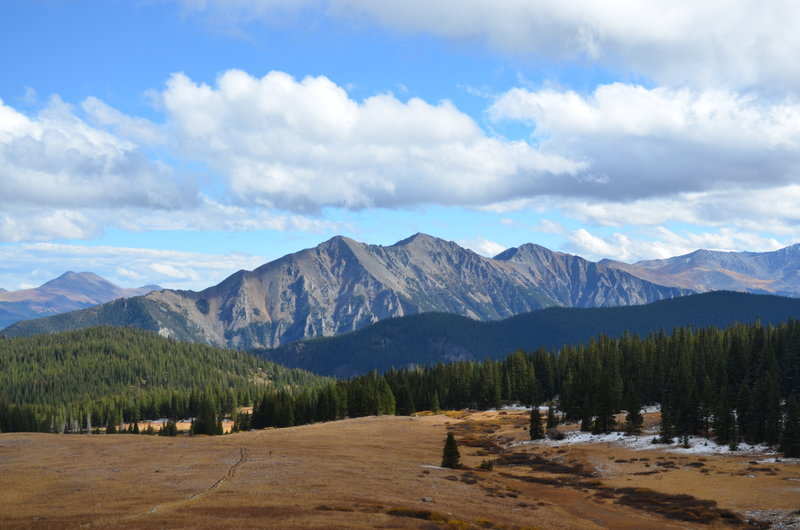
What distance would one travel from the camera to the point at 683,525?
46.8 meters

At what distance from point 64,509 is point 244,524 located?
45.0ft

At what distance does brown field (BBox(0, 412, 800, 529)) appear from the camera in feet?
125

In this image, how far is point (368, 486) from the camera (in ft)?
166

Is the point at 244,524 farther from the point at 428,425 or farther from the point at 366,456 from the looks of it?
the point at 428,425

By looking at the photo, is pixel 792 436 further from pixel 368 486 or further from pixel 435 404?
pixel 435 404

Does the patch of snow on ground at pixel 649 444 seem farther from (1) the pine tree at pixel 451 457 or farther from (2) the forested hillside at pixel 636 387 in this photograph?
(1) the pine tree at pixel 451 457

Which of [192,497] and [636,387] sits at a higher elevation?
[192,497]

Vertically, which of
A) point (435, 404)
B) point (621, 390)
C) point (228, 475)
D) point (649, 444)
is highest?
point (228, 475)

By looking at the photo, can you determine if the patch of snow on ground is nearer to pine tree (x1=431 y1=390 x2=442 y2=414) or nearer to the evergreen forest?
the evergreen forest

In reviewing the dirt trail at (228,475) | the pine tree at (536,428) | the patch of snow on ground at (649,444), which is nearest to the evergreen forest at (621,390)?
the patch of snow on ground at (649,444)

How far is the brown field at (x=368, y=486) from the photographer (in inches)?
1505

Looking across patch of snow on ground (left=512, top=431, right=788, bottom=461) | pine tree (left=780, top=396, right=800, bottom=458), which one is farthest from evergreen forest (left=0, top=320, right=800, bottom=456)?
patch of snow on ground (left=512, top=431, right=788, bottom=461)

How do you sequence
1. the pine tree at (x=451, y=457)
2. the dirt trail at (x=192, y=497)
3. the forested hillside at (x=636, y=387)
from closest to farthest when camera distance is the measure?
the dirt trail at (x=192, y=497) → the pine tree at (x=451, y=457) → the forested hillside at (x=636, y=387)

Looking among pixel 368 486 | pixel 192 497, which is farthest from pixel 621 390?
pixel 192 497
